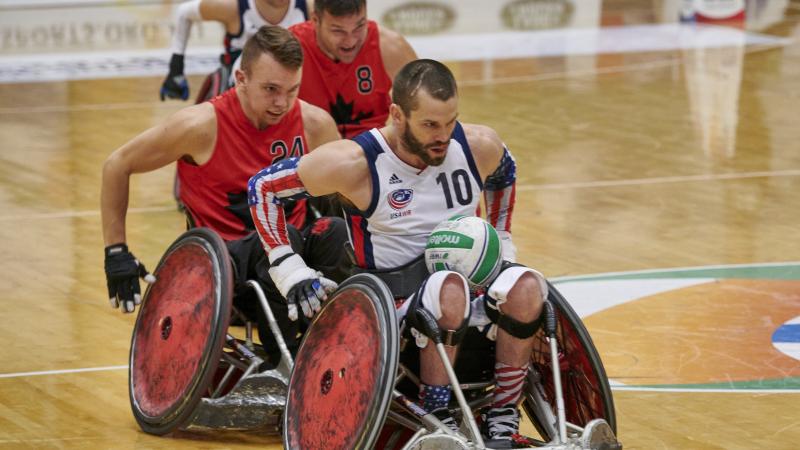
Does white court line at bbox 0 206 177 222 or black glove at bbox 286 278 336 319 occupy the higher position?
black glove at bbox 286 278 336 319

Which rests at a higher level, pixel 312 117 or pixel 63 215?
pixel 312 117

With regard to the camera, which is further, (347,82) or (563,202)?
(563,202)

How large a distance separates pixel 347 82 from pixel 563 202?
2135mm

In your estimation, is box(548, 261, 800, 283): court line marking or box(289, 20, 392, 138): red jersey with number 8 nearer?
box(548, 261, 800, 283): court line marking

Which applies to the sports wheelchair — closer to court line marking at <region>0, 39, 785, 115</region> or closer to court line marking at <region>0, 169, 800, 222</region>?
court line marking at <region>0, 169, 800, 222</region>

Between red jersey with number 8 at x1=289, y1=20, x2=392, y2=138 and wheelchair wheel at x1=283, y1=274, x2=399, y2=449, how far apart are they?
118 inches

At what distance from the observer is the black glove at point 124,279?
18.4 feet

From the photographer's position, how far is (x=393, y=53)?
7.66 m

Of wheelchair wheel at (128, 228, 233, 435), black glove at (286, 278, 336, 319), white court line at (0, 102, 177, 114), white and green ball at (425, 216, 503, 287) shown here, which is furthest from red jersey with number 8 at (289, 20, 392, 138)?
white court line at (0, 102, 177, 114)

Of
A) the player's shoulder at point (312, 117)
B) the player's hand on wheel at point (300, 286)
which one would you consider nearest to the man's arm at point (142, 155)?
the player's shoulder at point (312, 117)

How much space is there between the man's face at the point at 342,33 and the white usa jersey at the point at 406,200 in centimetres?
232

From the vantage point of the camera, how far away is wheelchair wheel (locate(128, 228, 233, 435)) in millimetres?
5207

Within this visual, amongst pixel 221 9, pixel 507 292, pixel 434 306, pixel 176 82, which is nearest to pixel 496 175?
pixel 507 292

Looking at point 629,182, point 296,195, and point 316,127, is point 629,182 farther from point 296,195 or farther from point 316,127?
point 296,195
